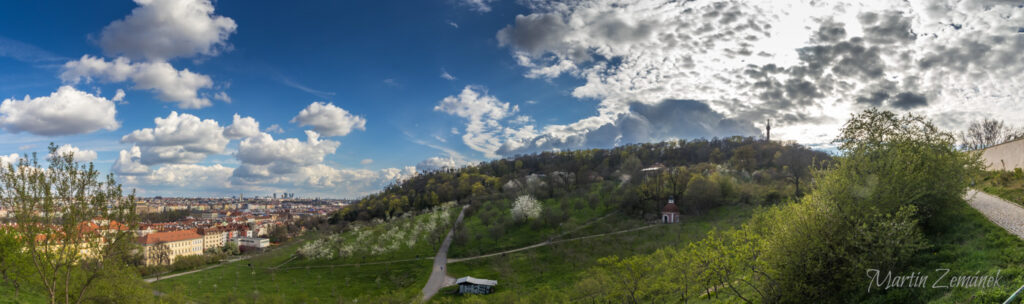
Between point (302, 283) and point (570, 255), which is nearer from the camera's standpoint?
point (570, 255)

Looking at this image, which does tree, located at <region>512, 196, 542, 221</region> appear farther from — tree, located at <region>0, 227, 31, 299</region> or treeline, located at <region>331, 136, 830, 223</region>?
tree, located at <region>0, 227, 31, 299</region>

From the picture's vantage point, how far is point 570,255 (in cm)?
7050

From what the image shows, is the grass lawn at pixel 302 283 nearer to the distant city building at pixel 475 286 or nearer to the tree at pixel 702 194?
the distant city building at pixel 475 286

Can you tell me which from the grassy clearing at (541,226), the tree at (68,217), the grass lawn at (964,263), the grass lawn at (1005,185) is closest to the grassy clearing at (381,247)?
the grassy clearing at (541,226)

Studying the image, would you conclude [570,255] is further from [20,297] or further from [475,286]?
[20,297]

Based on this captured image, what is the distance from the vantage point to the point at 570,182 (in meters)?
133

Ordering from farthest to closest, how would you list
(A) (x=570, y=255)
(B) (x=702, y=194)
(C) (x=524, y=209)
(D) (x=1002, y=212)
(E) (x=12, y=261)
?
(C) (x=524, y=209), (B) (x=702, y=194), (A) (x=570, y=255), (E) (x=12, y=261), (D) (x=1002, y=212)

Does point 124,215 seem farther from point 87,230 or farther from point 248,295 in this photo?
point 248,295

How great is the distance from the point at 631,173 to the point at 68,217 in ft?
420

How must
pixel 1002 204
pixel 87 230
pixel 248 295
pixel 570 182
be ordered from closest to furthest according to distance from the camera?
pixel 87 230 < pixel 1002 204 < pixel 248 295 < pixel 570 182

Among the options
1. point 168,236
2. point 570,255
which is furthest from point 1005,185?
point 168,236

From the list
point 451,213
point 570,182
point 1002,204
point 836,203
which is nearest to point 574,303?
point 836,203

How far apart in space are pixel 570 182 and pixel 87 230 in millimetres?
118931

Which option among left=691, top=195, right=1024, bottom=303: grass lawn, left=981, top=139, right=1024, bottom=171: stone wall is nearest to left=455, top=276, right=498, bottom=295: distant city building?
left=691, top=195, right=1024, bottom=303: grass lawn
